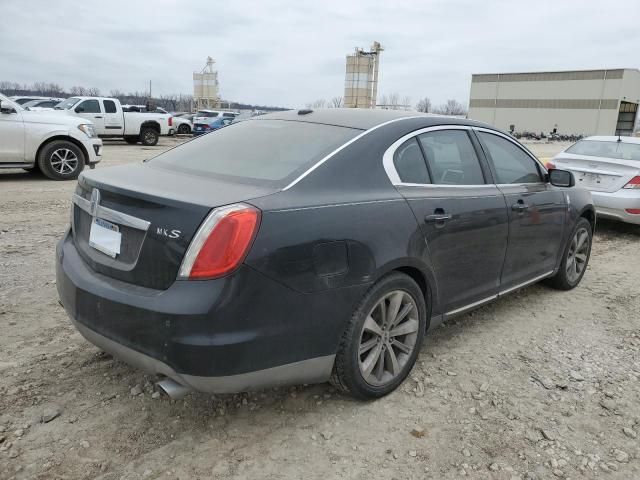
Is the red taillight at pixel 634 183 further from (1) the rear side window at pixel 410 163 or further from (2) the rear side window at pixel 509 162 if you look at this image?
(1) the rear side window at pixel 410 163

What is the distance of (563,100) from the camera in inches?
3039

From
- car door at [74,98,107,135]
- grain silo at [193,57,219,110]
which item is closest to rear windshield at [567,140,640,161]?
car door at [74,98,107,135]

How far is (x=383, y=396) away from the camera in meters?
3.01

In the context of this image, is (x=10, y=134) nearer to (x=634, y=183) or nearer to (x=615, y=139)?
(x=634, y=183)

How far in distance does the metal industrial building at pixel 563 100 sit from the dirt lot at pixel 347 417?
73.7 meters

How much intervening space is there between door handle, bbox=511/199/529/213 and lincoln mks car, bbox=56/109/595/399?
73 millimetres

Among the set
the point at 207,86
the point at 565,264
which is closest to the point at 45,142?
the point at 565,264

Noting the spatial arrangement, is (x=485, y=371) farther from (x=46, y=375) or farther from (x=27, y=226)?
(x=27, y=226)

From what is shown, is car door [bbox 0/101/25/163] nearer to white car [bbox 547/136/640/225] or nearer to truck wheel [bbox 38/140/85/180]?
truck wheel [bbox 38/140/85/180]

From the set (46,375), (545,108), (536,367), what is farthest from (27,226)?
(545,108)

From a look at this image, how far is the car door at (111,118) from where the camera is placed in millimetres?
20391

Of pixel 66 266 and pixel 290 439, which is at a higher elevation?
pixel 66 266

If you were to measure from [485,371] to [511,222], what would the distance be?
1096 mm

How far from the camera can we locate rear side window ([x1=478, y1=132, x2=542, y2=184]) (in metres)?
3.92
